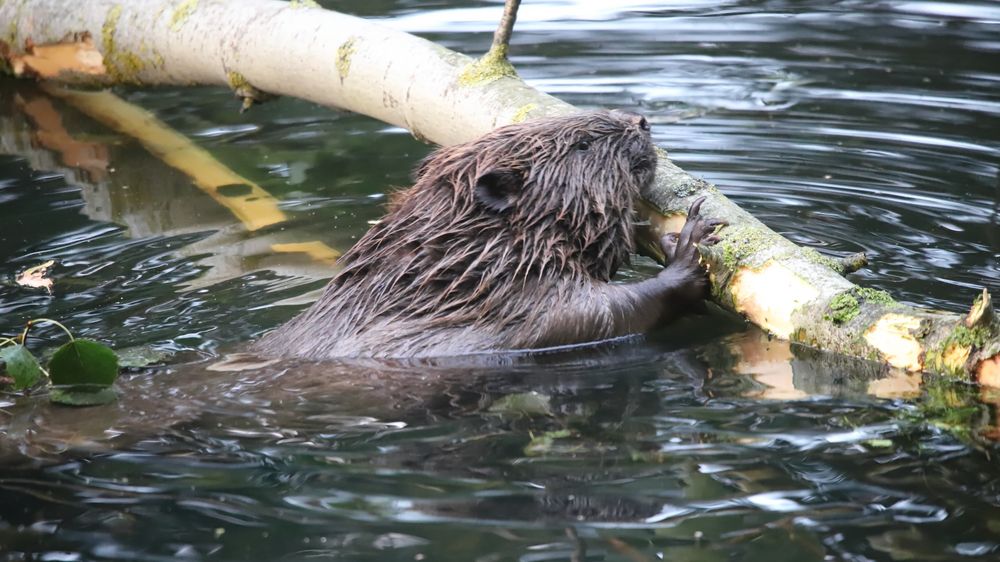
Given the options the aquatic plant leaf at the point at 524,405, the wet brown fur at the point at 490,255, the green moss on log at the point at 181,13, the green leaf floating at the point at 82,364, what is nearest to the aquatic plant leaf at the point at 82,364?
the green leaf floating at the point at 82,364

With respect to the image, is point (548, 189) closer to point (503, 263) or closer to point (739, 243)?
point (503, 263)

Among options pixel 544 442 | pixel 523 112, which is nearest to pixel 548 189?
pixel 523 112

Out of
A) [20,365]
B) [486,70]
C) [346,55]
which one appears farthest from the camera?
[346,55]

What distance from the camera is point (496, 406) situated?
399cm

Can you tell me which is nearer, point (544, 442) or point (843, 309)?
point (544, 442)

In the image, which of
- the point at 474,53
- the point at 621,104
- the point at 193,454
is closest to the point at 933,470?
the point at 193,454

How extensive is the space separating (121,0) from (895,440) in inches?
241

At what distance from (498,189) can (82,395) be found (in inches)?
66.9

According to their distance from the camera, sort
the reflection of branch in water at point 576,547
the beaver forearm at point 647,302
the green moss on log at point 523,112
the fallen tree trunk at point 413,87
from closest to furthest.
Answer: the reflection of branch in water at point 576,547 → the fallen tree trunk at point 413,87 → the beaver forearm at point 647,302 → the green moss on log at point 523,112

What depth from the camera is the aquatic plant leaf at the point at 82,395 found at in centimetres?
410

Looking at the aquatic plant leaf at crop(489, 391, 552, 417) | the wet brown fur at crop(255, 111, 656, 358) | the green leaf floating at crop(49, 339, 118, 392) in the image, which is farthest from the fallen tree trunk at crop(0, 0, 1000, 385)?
the green leaf floating at crop(49, 339, 118, 392)

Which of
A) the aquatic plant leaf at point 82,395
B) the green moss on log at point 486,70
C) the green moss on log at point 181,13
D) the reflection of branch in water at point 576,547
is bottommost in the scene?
the aquatic plant leaf at point 82,395

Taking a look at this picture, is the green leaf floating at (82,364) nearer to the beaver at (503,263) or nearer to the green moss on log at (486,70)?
the beaver at (503,263)

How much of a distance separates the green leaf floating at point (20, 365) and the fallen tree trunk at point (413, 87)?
87.7 inches
